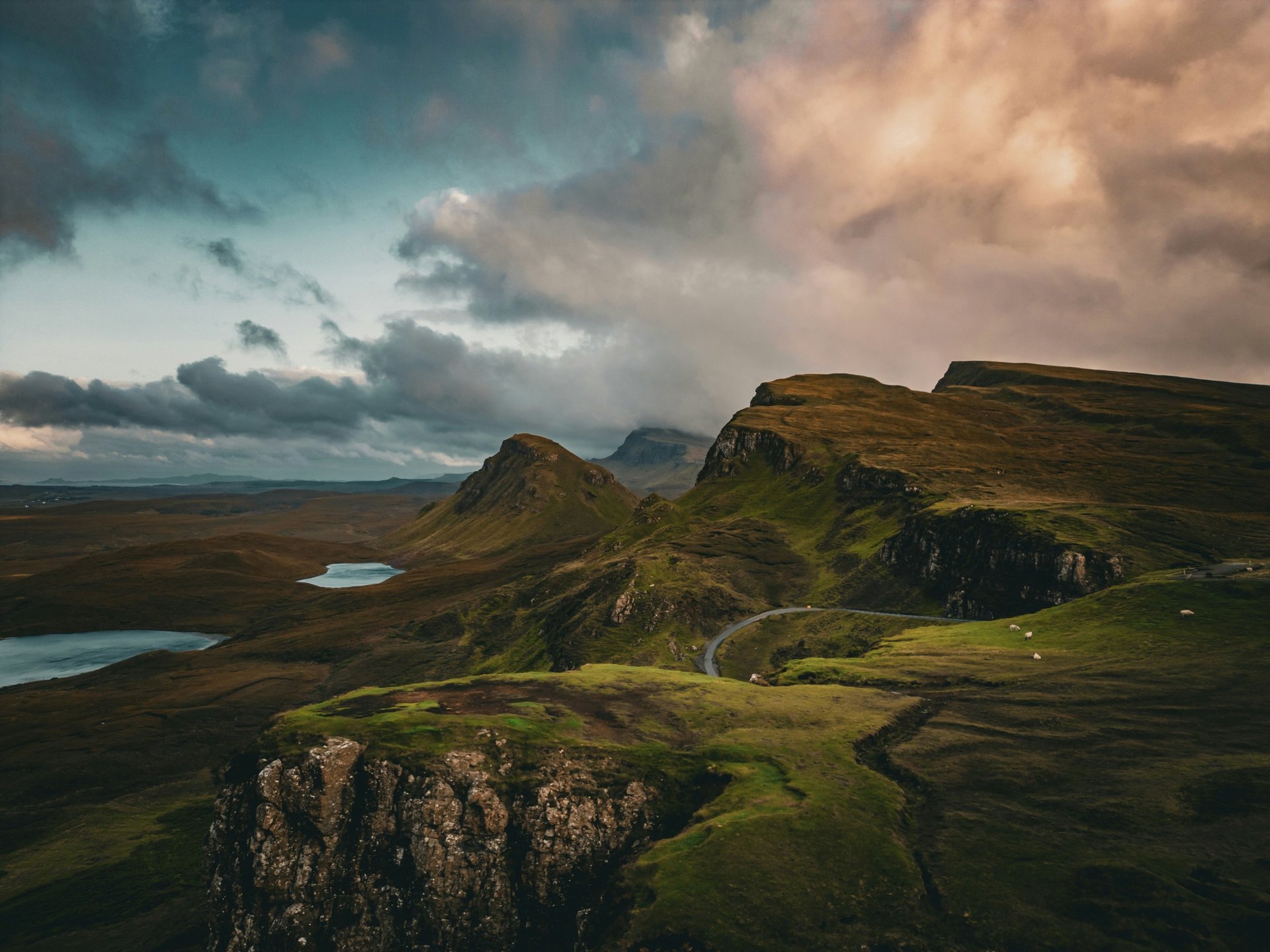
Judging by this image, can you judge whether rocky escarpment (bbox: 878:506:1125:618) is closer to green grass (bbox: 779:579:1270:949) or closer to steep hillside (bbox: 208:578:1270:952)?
green grass (bbox: 779:579:1270:949)

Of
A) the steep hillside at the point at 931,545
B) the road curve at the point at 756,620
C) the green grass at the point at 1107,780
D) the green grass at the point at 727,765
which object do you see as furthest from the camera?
the road curve at the point at 756,620

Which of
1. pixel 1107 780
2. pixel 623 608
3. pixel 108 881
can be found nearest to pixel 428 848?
pixel 1107 780

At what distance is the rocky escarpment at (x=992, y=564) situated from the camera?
9806 cm

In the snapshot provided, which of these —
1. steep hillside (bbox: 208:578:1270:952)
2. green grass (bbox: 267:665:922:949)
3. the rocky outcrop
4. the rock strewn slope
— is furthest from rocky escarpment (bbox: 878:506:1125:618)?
the rock strewn slope

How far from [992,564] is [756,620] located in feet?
161

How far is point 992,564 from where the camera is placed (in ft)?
374

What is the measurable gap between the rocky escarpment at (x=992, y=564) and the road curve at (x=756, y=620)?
26.0ft

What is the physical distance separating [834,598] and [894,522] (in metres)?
32.2

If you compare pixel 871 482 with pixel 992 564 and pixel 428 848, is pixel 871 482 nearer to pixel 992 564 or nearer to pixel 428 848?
pixel 992 564

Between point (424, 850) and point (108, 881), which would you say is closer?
point (424, 850)

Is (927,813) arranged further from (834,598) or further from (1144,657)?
(834,598)

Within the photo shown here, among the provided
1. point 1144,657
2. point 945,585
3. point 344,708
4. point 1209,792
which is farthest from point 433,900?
point 945,585

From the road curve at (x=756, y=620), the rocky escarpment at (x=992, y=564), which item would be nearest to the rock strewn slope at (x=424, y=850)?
the road curve at (x=756, y=620)

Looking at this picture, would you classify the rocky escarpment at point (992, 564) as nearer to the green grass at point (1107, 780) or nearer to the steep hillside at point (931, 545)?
the steep hillside at point (931, 545)
